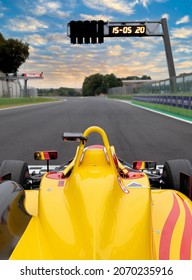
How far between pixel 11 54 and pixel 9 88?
25.4 ft

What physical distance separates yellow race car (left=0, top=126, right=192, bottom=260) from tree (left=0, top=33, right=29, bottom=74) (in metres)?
→ 72.1

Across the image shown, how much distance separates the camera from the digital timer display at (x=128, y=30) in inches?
1331

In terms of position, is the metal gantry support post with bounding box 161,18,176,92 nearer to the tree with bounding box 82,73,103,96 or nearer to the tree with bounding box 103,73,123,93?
the tree with bounding box 103,73,123,93

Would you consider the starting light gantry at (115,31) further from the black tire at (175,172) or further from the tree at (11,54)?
the tree at (11,54)

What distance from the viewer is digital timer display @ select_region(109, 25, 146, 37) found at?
33.8m

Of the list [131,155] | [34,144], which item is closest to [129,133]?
[34,144]

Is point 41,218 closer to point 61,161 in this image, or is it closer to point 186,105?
point 61,161

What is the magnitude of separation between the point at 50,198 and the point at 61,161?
4.81 meters

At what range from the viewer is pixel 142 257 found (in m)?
2.43

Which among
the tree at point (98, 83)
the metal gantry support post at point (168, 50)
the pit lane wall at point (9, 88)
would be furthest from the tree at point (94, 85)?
the metal gantry support post at point (168, 50)

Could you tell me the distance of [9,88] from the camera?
6931cm

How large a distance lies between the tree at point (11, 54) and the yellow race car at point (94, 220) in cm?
7207

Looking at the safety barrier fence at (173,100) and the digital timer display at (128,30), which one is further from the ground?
the digital timer display at (128,30)

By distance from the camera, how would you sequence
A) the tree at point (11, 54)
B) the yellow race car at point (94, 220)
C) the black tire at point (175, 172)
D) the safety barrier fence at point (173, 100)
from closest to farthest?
the yellow race car at point (94, 220)
the black tire at point (175, 172)
the safety barrier fence at point (173, 100)
the tree at point (11, 54)
